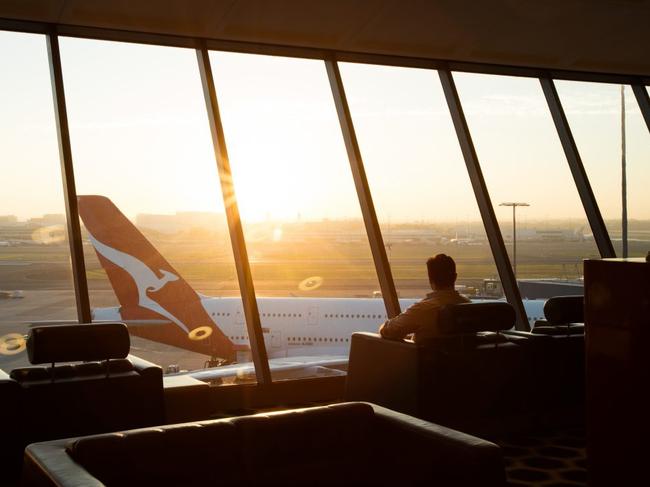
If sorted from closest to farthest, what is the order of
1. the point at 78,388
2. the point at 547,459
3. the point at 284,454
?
the point at 284,454 → the point at 78,388 → the point at 547,459

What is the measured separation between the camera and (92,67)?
17.1 feet

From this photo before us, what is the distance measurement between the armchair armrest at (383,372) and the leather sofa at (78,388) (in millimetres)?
1268

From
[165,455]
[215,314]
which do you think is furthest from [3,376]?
[215,314]

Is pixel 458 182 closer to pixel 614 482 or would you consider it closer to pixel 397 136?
pixel 397 136

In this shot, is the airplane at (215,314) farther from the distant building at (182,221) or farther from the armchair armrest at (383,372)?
the armchair armrest at (383,372)

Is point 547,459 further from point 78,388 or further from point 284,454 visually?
point 78,388

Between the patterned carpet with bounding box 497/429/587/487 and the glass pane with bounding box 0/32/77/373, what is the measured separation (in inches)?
111

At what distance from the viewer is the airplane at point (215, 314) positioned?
38.1 feet

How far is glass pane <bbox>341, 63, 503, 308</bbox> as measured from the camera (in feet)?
19.0

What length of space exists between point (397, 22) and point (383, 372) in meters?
2.53

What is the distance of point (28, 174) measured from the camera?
488cm

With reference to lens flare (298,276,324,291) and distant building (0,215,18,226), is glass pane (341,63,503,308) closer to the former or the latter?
distant building (0,215,18,226)

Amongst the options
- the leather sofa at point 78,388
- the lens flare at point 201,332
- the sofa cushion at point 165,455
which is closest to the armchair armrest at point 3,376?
the leather sofa at point 78,388

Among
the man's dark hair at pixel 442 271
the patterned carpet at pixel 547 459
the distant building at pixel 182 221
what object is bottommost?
the patterned carpet at pixel 547 459
